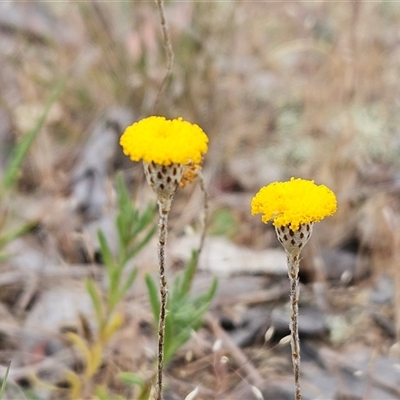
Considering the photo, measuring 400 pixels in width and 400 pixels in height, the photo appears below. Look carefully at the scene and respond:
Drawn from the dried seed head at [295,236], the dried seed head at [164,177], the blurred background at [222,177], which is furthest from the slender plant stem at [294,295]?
the blurred background at [222,177]

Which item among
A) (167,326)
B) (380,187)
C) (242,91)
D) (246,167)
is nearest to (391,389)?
(167,326)

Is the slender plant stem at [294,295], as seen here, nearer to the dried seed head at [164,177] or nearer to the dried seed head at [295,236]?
the dried seed head at [295,236]

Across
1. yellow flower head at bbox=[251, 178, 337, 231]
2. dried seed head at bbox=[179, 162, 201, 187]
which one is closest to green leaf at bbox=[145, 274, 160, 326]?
dried seed head at bbox=[179, 162, 201, 187]

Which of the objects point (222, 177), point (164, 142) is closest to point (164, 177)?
point (164, 142)

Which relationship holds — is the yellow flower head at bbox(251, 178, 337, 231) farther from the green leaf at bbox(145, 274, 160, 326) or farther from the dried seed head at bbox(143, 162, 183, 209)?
the green leaf at bbox(145, 274, 160, 326)

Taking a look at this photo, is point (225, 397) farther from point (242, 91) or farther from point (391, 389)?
point (242, 91)

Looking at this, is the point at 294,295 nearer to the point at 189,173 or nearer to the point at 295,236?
the point at 295,236
